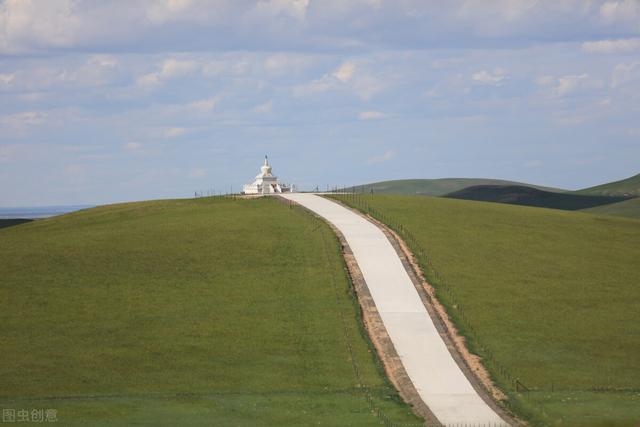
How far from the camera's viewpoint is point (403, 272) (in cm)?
6669

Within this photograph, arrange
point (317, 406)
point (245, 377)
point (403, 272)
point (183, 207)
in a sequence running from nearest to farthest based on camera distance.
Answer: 1. point (317, 406)
2. point (245, 377)
3. point (403, 272)
4. point (183, 207)

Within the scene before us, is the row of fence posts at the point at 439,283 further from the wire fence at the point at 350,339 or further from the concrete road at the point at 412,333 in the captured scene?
the wire fence at the point at 350,339

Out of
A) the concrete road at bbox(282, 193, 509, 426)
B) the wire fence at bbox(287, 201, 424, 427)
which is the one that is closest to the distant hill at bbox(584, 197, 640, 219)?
the concrete road at bbox(282, 193, 509, 426)

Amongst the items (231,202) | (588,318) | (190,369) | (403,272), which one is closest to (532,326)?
(588,318)

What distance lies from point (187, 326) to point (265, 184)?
47.1 m

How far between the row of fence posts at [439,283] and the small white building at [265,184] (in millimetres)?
9818

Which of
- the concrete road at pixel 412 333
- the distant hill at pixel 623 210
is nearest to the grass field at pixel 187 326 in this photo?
the concrete road at pixel 412 333

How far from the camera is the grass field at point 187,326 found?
4578 cm

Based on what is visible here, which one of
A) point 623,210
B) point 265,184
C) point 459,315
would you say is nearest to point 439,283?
point 459,315

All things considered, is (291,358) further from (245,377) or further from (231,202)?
(231,202)

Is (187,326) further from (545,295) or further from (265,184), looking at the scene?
(265,184)

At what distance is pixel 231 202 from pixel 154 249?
20802mm

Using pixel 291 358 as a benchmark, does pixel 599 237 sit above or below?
above

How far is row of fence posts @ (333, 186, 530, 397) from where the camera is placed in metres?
50.7
